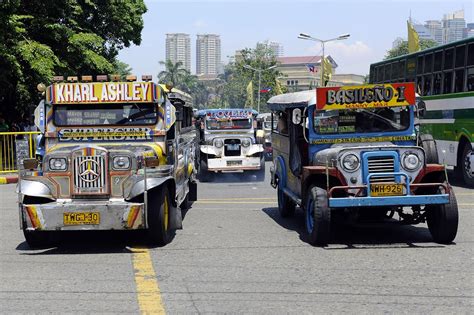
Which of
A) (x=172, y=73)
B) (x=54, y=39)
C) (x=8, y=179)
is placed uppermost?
(x=172, y=73)

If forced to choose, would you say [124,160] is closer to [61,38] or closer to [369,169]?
[369,169]

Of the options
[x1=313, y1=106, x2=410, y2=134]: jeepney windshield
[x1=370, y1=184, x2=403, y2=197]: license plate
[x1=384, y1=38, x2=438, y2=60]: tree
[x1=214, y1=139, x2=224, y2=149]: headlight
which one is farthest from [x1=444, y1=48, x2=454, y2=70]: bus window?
[x1=384, y1=38, x2=438, y2=60]: tree

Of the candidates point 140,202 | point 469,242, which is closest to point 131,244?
point 140,202

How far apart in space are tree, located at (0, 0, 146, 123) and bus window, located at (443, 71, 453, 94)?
12.8 meters

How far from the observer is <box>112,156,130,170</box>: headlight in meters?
8.42

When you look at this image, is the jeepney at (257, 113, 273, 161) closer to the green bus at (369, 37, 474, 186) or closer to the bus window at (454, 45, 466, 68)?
the green bus at (369, 37, 474, 186)

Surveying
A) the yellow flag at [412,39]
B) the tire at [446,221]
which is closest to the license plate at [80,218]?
the tire at [446,221]

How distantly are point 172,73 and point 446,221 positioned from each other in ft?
360

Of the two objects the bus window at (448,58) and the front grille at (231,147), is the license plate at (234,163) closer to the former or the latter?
the front grille at (231,147)

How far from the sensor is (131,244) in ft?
29.1

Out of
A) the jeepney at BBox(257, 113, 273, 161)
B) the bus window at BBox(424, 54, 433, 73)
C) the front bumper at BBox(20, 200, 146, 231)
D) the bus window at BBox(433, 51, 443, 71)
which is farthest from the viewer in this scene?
the jeepney at BBox(257, 113, 273, 161)

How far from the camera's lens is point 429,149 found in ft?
32.3

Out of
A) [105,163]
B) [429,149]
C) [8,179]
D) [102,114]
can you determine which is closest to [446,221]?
[429,149]

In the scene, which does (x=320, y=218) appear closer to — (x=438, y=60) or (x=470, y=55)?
(x=470, y=55)
